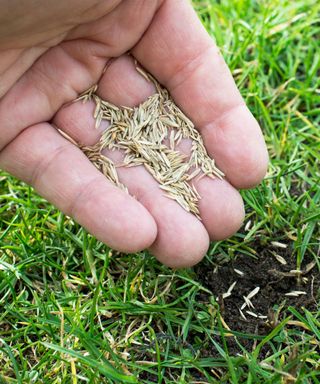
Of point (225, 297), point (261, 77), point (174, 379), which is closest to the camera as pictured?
point (174, 379)

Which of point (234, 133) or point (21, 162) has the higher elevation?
point (21, 162)

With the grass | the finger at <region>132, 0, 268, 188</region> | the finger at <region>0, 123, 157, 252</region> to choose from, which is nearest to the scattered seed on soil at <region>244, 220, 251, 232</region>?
the grass

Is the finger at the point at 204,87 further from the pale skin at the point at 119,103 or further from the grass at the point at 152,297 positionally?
the grass at the point at 152,297

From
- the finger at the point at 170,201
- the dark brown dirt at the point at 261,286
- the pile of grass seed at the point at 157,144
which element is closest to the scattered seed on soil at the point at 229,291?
the dark brown dirt at the point at 261,286

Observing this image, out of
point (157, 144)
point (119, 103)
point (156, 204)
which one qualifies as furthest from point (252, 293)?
point (119, 103)

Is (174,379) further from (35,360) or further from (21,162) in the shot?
(21,162)

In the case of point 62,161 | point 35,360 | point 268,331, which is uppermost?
point 62,161

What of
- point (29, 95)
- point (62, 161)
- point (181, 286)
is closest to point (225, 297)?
point (181, 286)

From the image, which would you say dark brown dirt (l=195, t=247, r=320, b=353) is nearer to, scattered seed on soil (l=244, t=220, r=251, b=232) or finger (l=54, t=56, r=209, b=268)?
scattered seed on soil (l=244, t=220, r=251, b=232)
